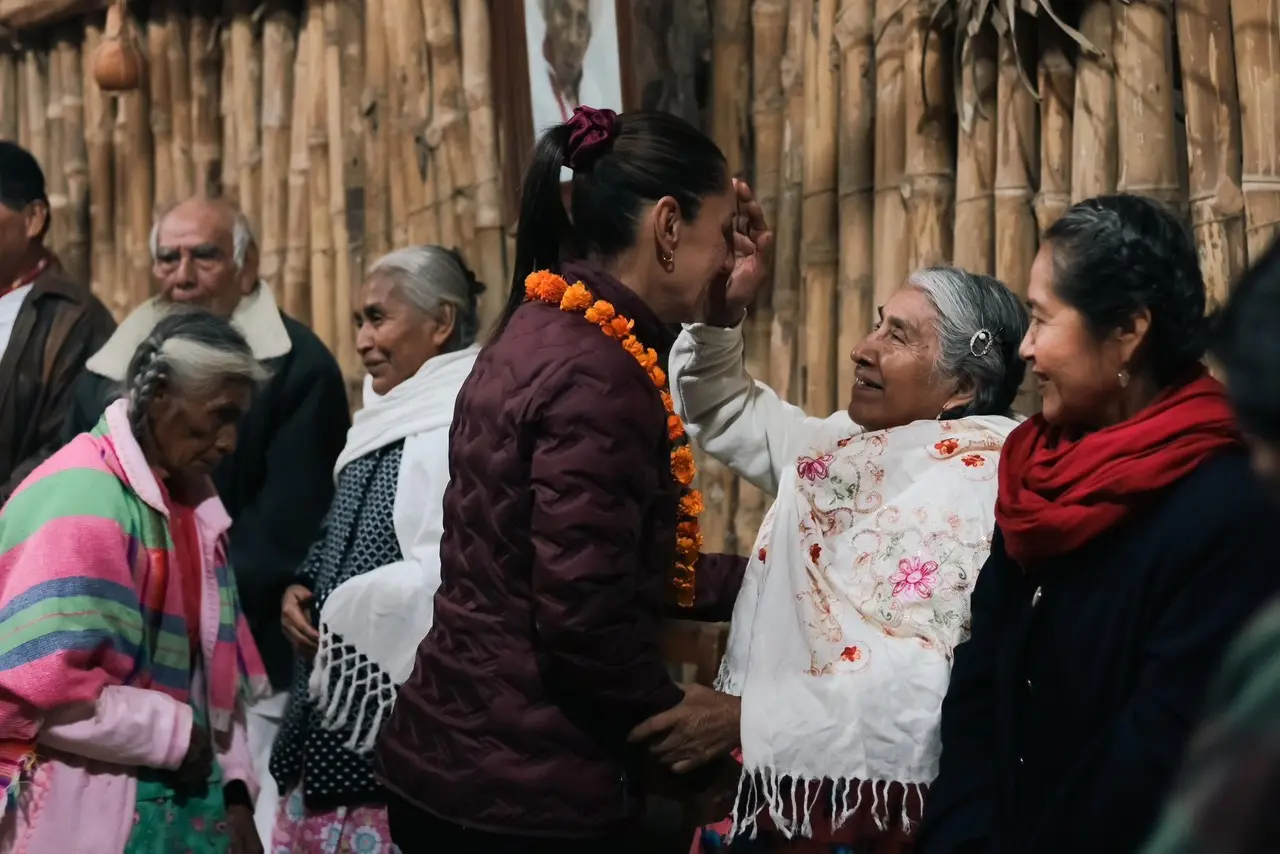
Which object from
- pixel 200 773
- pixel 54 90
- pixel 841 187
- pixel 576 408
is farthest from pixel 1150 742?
pixel 54 90

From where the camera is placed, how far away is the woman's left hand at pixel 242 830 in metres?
2.62

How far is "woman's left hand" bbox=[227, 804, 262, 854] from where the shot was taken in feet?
8.60

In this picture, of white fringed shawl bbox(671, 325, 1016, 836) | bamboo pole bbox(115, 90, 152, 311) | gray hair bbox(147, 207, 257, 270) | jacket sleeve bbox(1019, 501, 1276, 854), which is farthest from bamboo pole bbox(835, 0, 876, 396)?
bamboo pole bbox(115, 90, 152, 311)

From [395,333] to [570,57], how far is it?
681 millimetres

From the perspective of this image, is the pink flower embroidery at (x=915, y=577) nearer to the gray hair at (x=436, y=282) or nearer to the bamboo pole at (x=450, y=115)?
the gray hair at (x=436, y=282)

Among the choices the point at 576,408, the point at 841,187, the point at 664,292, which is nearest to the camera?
the point at 576,408

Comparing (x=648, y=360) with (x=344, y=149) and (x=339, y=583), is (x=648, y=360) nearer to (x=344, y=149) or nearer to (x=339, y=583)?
(x=339, y=583)

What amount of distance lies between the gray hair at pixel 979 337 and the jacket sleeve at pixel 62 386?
2.29 meters

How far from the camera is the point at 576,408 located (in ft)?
6.17

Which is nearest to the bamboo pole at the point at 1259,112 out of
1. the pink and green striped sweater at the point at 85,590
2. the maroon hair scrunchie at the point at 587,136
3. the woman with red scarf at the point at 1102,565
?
the woman with red scarf at the point at 1102,565

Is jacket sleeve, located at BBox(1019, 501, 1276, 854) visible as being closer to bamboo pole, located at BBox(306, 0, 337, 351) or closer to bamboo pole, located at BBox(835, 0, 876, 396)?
bamboo pole, located at BBox(835, 0, 876, 396)

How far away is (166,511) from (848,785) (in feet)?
3.77

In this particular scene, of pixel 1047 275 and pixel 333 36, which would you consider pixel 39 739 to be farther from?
pixel 333 36

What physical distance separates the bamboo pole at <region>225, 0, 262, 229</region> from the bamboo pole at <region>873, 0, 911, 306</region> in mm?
2330
